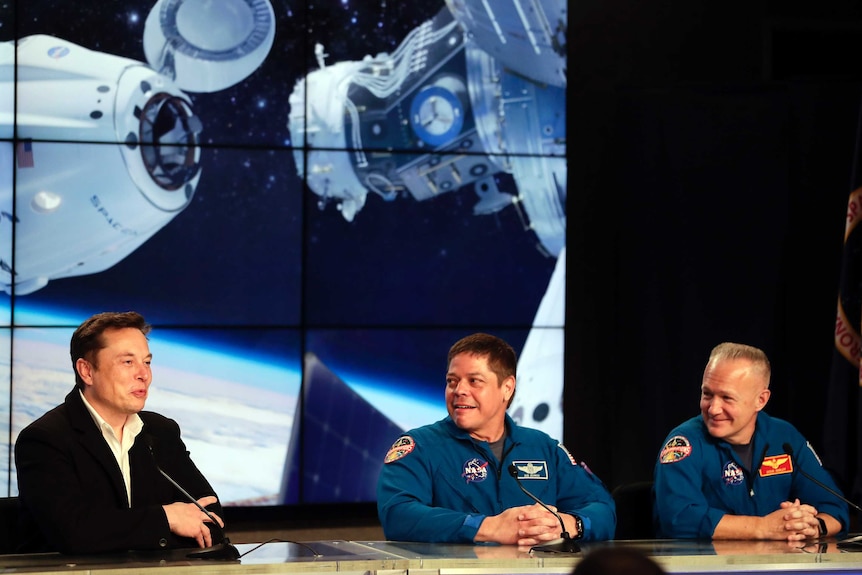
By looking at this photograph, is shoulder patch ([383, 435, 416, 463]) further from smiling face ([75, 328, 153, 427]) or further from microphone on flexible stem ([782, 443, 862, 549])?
microphone on flexible stem ([782, 443, 862, 549])

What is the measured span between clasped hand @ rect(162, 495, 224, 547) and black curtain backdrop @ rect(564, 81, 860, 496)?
2.74 meters

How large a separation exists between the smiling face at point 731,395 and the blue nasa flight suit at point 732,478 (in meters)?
0.07

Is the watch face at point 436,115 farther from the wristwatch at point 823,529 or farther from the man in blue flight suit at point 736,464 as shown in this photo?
the wristwatch at point 823,529

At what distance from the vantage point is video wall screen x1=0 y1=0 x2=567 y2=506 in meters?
4.95

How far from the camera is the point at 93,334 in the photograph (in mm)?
3033

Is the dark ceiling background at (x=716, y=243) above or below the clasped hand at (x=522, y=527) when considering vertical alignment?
above

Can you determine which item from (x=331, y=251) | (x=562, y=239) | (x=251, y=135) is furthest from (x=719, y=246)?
(x=251, y=135)

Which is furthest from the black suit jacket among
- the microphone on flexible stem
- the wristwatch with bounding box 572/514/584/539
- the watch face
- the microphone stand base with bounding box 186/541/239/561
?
the watch face

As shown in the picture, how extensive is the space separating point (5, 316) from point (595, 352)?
8.77 ft

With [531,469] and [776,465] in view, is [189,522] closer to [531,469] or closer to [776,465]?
[531,469]

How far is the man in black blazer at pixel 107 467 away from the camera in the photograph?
109 inches

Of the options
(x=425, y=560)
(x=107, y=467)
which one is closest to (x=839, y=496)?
(x=425, y=560)

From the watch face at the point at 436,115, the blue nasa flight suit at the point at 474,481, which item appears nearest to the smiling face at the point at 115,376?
the blue nasa flight suit at the point at 474,481

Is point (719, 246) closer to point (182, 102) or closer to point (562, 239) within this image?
point (562, 239)
